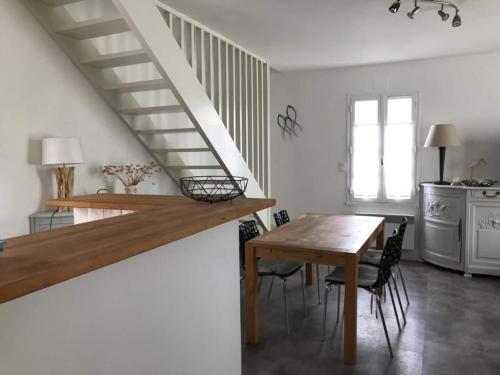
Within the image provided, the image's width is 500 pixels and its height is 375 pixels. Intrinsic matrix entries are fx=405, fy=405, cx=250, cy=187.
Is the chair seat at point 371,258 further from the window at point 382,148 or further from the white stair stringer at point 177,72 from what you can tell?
the window at point 382,148

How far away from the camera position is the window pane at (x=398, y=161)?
5166 mm

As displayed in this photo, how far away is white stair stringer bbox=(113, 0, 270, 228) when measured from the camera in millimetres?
2340

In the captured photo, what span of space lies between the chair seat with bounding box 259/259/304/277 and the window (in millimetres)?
2429

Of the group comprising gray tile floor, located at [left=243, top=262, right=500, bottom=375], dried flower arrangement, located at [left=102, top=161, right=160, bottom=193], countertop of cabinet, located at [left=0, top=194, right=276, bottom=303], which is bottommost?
gray tile floor, located at [left=243, top=262, right=500, bottom=375]

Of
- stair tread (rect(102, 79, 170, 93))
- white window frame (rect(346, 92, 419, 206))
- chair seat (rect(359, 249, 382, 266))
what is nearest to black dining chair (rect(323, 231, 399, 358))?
chair seat (rect(359, 249, 382, 266))

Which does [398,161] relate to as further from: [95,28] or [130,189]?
[95,28]

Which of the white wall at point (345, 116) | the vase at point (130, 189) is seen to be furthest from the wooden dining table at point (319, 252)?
the white wall at point (345, 116)

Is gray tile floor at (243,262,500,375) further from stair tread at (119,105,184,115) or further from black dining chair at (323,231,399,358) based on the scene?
stair tread at (119,105,184,115)

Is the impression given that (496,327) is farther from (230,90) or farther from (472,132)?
(230,90)

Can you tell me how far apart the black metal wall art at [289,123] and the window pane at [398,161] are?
1.24 meters

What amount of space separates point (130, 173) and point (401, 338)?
245cm

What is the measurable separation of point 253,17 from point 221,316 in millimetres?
2559

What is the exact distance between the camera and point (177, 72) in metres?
2.66

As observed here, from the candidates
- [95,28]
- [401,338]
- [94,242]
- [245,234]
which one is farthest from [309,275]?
[94,242]
